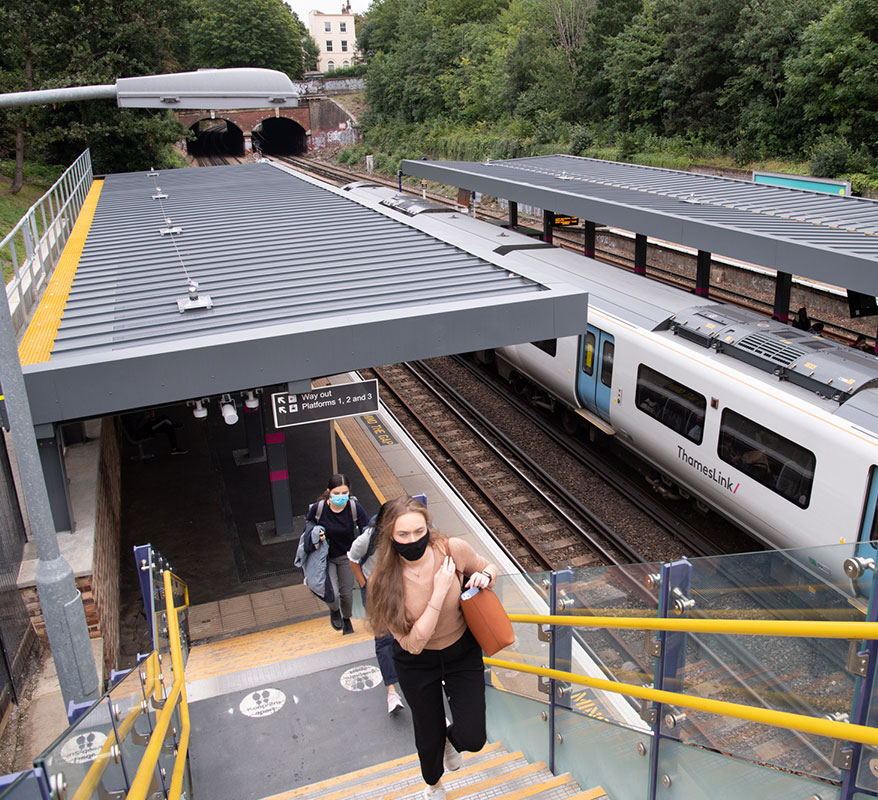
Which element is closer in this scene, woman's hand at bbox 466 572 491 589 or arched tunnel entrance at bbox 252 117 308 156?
woman's hand at bbox 466 572 491 589

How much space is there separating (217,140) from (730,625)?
82.0 m

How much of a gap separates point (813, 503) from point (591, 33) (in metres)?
40.8


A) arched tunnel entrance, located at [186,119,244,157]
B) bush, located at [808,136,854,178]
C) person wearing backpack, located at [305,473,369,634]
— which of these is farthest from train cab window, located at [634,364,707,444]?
arched tunnel entrance, located at [186,119,244,157]

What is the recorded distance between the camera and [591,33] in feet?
143

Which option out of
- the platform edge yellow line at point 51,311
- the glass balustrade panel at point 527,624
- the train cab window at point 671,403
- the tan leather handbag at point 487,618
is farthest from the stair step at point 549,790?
the train cab window at point 671,403

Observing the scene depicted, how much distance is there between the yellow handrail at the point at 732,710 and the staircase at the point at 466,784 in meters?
0.59

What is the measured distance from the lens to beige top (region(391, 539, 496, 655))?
3766 mm

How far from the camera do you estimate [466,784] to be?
193 inches

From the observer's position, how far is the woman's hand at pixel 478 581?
376 cm

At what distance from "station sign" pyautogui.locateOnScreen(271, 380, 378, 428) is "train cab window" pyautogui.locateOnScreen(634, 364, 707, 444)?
4.34 meters

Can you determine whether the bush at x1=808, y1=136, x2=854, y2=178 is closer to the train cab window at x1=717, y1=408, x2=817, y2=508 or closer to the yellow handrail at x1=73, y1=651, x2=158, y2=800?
the train cab window at x1=717, y1=408, x2=817, y2=508

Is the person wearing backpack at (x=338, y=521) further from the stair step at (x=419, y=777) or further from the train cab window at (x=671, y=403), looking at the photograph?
the train cab window at (x=671, y=403)

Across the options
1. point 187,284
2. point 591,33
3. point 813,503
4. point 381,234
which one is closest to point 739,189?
point 381,234

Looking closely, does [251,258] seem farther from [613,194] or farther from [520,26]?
[520,26]
